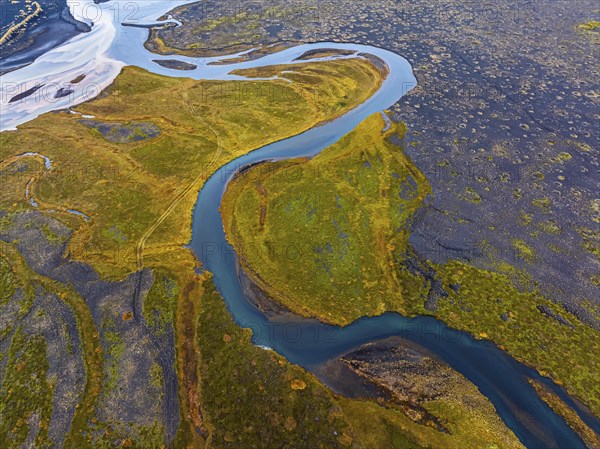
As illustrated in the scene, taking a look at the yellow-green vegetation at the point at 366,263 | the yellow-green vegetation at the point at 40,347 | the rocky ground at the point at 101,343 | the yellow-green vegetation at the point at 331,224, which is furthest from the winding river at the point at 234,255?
the yellow-green vegetation at the point at 40,347

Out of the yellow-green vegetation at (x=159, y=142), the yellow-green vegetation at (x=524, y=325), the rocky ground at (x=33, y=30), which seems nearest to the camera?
the yellow-green vegetation at (x=524, y=325)

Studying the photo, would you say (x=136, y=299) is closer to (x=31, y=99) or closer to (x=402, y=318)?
(x=402, y=318)

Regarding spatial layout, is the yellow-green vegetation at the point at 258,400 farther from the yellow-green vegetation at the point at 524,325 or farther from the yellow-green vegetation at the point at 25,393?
the yellow-green vegetation at the point at 524,325

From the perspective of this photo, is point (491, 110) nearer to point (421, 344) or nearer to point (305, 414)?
point (421, 344)

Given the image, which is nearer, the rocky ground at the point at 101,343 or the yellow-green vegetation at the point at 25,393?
the yellow-green vegetation at the point at 25,393

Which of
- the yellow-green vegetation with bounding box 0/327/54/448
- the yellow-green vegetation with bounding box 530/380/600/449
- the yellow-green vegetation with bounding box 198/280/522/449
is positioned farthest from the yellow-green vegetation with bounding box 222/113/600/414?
the yellow-green vegetation with bounding box 0/327/54/448

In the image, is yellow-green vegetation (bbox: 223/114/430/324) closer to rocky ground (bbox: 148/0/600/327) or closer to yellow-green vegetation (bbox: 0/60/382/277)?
rocky ground (bbox: 148/0/600/327)

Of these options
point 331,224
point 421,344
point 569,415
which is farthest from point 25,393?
point 569,415

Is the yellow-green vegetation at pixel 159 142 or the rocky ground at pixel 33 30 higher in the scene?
the rocky ground at pixel 33 30
